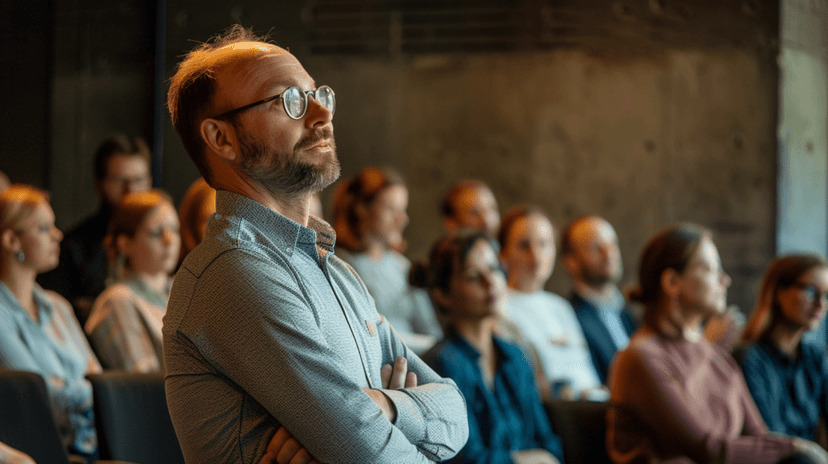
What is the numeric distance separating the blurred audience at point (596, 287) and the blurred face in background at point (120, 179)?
1942mm

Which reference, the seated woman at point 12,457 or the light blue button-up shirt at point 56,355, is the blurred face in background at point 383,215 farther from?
the seated woman at point 12,457

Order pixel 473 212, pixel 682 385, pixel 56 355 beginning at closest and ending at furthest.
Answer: pixel 682 385
pixel 56 355
pixel 473 212

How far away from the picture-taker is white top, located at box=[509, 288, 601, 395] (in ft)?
11.0

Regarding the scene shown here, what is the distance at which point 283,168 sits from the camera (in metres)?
1.22

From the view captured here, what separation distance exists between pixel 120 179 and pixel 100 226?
230 mm

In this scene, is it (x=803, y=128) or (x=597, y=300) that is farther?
(x=803, y=128)

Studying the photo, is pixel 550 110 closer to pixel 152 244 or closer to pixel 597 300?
pixel 597 300

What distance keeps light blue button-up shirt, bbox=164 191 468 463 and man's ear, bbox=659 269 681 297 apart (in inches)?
69.5

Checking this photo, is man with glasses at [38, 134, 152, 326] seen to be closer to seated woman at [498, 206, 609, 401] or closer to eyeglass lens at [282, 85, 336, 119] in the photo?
seated woman at [498, 206, 609, 401]

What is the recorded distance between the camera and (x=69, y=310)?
3059mm

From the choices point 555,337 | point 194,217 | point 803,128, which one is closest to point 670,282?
point 555,337

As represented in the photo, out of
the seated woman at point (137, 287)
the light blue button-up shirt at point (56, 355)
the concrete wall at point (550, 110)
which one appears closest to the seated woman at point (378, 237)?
the seated woman at point (137, 287)

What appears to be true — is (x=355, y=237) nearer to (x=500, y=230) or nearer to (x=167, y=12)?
(x=500, y=230)

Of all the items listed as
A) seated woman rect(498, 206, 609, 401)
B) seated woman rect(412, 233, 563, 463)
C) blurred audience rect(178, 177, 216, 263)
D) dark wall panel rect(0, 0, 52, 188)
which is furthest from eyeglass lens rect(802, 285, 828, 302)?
dark wall panel rect(0, 0, 52, 188)
